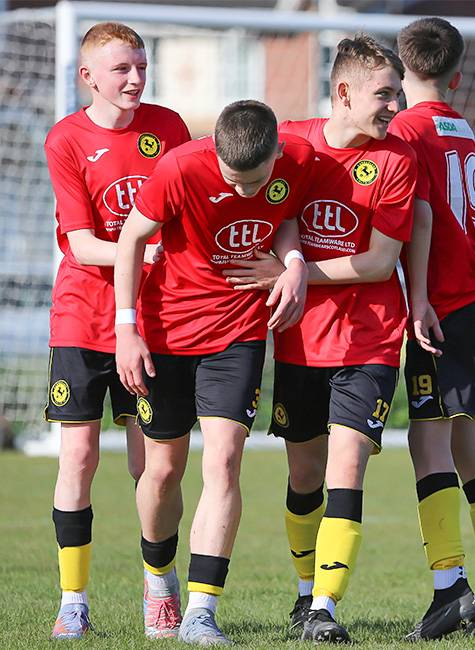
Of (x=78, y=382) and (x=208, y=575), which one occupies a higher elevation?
(x=78, y=382)

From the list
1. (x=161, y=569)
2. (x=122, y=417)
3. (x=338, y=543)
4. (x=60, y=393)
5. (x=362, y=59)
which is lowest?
(x=161, y=569)

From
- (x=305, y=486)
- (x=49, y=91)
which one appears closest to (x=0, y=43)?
(x=49, y=91)

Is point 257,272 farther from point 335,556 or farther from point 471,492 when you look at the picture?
point 471,492

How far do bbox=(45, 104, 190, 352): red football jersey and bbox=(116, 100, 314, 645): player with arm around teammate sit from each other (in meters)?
0.29

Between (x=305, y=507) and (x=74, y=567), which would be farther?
(x=305, y=507)

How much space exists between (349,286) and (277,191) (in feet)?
1.55

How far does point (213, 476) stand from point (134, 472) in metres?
0.80

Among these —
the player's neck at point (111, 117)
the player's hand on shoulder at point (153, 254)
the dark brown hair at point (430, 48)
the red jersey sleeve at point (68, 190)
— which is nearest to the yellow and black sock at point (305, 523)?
the player's hand on shoulder at point (153, 254)

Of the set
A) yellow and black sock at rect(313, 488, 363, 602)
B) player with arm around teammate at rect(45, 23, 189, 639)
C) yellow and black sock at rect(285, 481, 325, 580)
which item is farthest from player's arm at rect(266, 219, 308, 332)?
yellow and black sock at rect(285, 481, 325, 580)

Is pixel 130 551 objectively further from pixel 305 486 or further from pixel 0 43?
pixel 0 43

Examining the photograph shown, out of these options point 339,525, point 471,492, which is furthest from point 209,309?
point 471,492

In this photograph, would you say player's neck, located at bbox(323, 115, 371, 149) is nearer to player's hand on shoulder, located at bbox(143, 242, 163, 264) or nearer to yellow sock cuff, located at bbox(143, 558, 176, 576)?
player's hand on shoulder, located at bbox(143, 242, 163, 264)

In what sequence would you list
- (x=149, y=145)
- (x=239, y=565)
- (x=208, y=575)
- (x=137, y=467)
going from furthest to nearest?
(x=239, y=565) → (x=137, y=467) → (x=149, y=145) → (x=208, y=575)

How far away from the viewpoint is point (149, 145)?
508 cm
